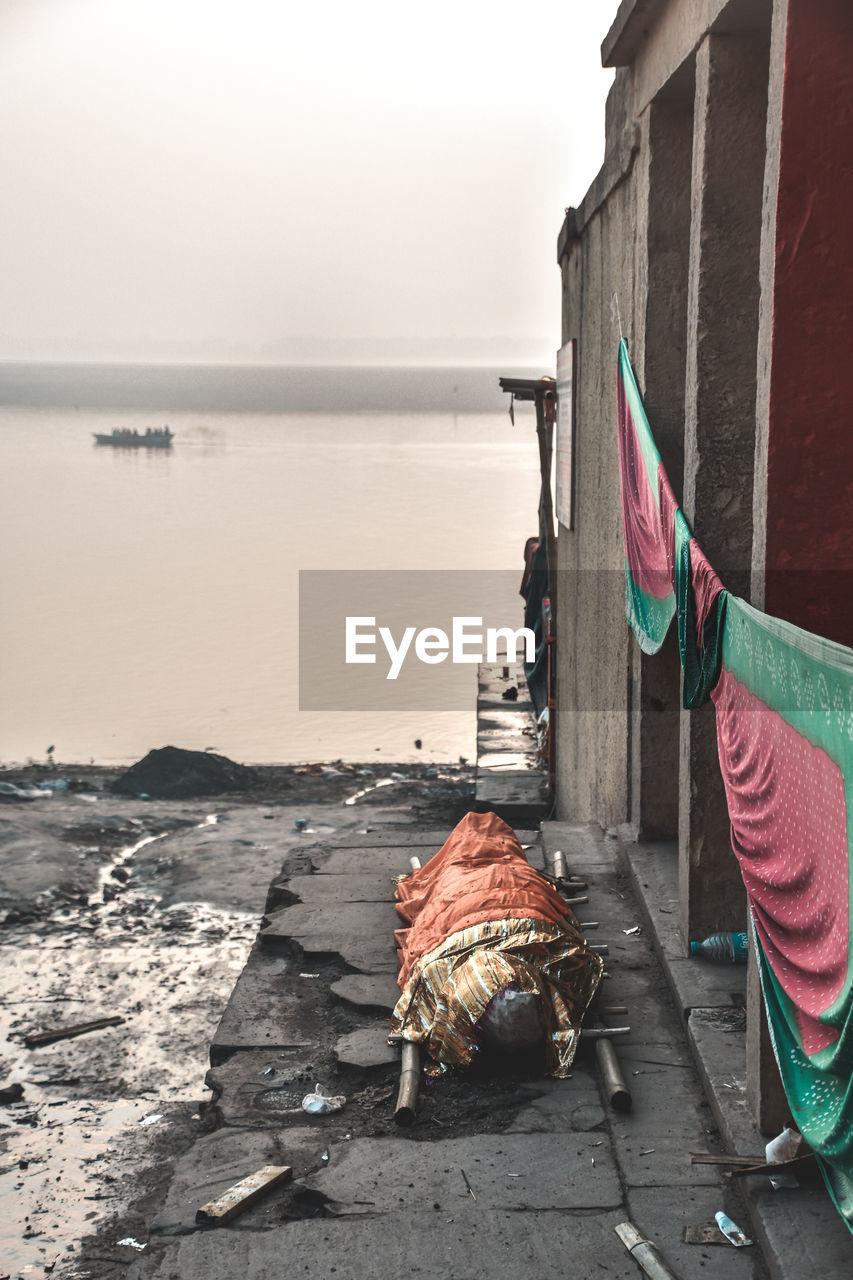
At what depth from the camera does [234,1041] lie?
472 centimetres

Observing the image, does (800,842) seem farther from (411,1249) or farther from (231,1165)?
(231,1165)

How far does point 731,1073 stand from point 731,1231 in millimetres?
605

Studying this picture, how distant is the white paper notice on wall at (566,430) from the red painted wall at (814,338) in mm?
4459

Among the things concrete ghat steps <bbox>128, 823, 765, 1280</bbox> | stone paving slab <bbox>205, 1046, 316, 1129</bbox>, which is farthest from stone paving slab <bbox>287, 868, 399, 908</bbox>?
stone paving slab <bbox>205, 1046, 316, 1129</bbox>

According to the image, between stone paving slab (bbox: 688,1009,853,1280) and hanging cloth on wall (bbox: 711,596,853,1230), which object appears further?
stone paving slab (bbox: 688,1009,853,1280)

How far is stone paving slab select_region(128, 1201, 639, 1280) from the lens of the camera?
3299 millimetres

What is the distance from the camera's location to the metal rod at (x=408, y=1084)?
400 centimetres

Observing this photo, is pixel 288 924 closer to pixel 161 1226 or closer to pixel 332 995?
pixel 332 995

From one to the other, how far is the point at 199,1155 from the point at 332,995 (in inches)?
44.3

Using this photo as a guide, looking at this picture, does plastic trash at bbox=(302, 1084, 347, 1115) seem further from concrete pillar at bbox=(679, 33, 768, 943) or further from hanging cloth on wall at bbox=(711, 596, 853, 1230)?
hanging cloth on wall at bbox=(711, 596, 853, 1230)

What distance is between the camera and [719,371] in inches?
168

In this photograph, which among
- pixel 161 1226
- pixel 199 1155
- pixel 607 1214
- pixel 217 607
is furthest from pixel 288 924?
pixel 217 607

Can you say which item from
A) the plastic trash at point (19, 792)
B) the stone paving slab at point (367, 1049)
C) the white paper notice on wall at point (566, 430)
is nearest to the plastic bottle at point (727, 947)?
the stone paving slab at point (367, 1049)

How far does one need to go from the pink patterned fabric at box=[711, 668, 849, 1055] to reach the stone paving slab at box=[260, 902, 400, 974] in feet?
7.96
